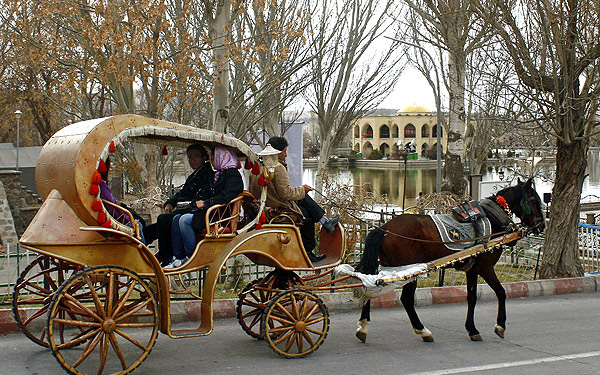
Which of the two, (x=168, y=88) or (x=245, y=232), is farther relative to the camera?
(x=168, y=88)

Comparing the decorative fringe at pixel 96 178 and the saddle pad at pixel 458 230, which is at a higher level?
the decorative fringe at pixel 96 178

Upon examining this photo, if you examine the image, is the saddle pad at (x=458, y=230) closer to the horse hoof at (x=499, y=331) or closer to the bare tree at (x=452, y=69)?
the horse hoof at (x=499, y=331)

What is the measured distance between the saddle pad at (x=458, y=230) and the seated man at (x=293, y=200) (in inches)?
52.3

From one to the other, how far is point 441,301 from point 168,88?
6.28 meters

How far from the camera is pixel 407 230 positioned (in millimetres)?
8039

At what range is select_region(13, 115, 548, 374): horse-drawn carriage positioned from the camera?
18.9 feet

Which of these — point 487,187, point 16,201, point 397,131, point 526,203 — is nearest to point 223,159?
point 526,203

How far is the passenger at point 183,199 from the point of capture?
23.7ft

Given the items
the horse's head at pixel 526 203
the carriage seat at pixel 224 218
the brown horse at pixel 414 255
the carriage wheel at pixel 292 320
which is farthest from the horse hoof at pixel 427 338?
the carriage seat at pixel 224 218

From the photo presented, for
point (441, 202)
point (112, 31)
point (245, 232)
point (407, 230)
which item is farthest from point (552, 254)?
point (112, 31)

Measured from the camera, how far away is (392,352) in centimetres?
735

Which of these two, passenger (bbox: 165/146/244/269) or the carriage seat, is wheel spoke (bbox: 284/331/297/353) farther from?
passenger (bbox: 165/146/244/269)

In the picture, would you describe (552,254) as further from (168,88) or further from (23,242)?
(23,242)

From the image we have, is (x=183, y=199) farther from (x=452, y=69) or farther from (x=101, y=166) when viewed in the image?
(x=452, y=69)
